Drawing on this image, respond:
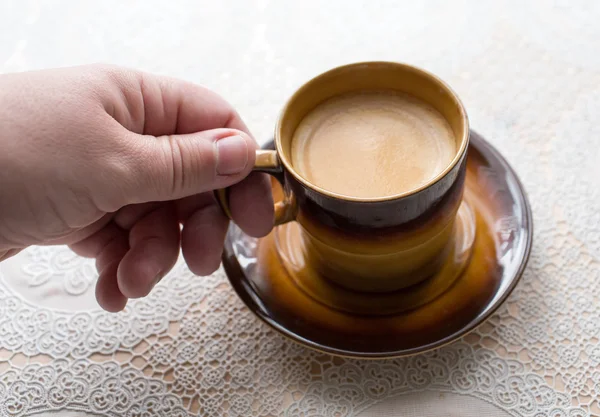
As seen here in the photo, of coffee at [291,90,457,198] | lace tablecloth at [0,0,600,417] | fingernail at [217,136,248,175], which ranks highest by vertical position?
fingernail at [217,136,248,175]

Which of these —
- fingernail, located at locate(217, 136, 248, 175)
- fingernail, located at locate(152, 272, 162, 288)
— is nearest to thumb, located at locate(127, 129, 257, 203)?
fingernail, located at locate(217, 136, 248, 175)

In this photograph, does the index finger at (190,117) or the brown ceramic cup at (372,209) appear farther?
the index finger at (190,117)

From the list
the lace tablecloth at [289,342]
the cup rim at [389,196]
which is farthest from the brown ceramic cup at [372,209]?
the lace tablecloth at [289,342]

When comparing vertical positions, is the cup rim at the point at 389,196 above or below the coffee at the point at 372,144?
above

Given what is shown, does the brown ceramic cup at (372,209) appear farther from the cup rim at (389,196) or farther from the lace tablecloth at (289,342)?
the lace tablecloth at (289,342)

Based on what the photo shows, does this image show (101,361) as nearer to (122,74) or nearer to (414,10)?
(122,74)

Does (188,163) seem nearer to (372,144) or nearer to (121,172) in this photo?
(121,172)

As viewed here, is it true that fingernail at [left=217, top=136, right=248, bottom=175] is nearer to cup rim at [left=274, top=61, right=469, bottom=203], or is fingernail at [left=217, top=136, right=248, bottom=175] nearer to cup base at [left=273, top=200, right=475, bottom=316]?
cup rim at [left=274, top=61, right=469, bottom=203]
